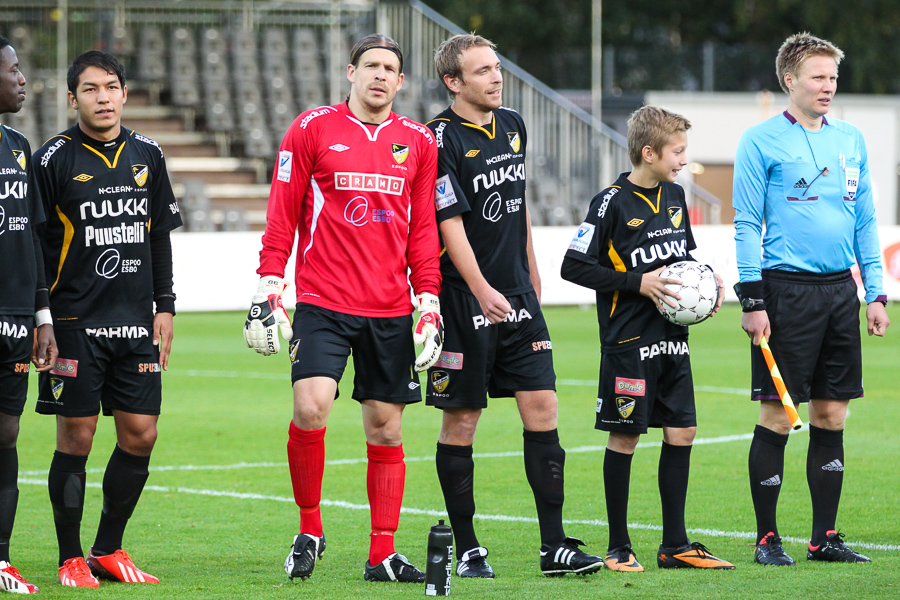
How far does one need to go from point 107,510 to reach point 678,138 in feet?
9.10

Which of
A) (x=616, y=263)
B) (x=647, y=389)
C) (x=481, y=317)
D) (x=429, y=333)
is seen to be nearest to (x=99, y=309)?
(x=429, y=333)

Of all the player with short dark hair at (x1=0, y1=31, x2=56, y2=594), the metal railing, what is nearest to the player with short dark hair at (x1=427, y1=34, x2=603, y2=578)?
the player with short dark hair at (x1=0, y1=31, x2=56, y2=594)

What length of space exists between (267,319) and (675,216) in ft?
5.88

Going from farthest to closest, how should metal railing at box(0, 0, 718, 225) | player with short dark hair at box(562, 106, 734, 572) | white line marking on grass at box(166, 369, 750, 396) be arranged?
metal railing at box(0, 0, 718, 225)
white line marking on grass at box(166, 369, 750, 396)
player with short dark hair at box(562, 106, 734, 572)

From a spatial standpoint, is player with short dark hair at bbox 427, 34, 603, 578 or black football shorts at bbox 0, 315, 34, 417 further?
player with short dark hair at bbox 427, 34, 603, 578

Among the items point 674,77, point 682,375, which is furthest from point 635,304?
point 674,77

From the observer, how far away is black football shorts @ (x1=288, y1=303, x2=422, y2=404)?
16.1ft

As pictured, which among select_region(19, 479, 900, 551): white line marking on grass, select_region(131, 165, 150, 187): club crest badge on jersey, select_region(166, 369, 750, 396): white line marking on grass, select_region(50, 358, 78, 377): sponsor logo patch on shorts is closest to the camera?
select_region(50, 358, 78, 377): sponsor logo patch on shorts

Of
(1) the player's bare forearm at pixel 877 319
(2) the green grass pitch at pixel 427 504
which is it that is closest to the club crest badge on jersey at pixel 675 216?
(1) the player's bare forearm at pixel 877 319

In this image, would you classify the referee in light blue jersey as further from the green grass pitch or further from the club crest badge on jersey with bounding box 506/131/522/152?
the club crest badge on jersey with bounding box 506/131/522/152

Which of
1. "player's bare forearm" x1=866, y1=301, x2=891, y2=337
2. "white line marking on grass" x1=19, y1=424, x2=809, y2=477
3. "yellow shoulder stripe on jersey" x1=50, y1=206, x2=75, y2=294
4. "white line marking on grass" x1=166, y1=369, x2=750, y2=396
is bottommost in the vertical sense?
"white line marking on grass" x1=19, y1=424, x2=809, y2=477

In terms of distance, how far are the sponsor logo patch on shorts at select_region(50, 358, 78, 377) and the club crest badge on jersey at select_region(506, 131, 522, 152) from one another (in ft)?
6.40

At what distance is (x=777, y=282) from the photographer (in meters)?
5.47

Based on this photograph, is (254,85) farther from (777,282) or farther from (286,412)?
(777,282)
